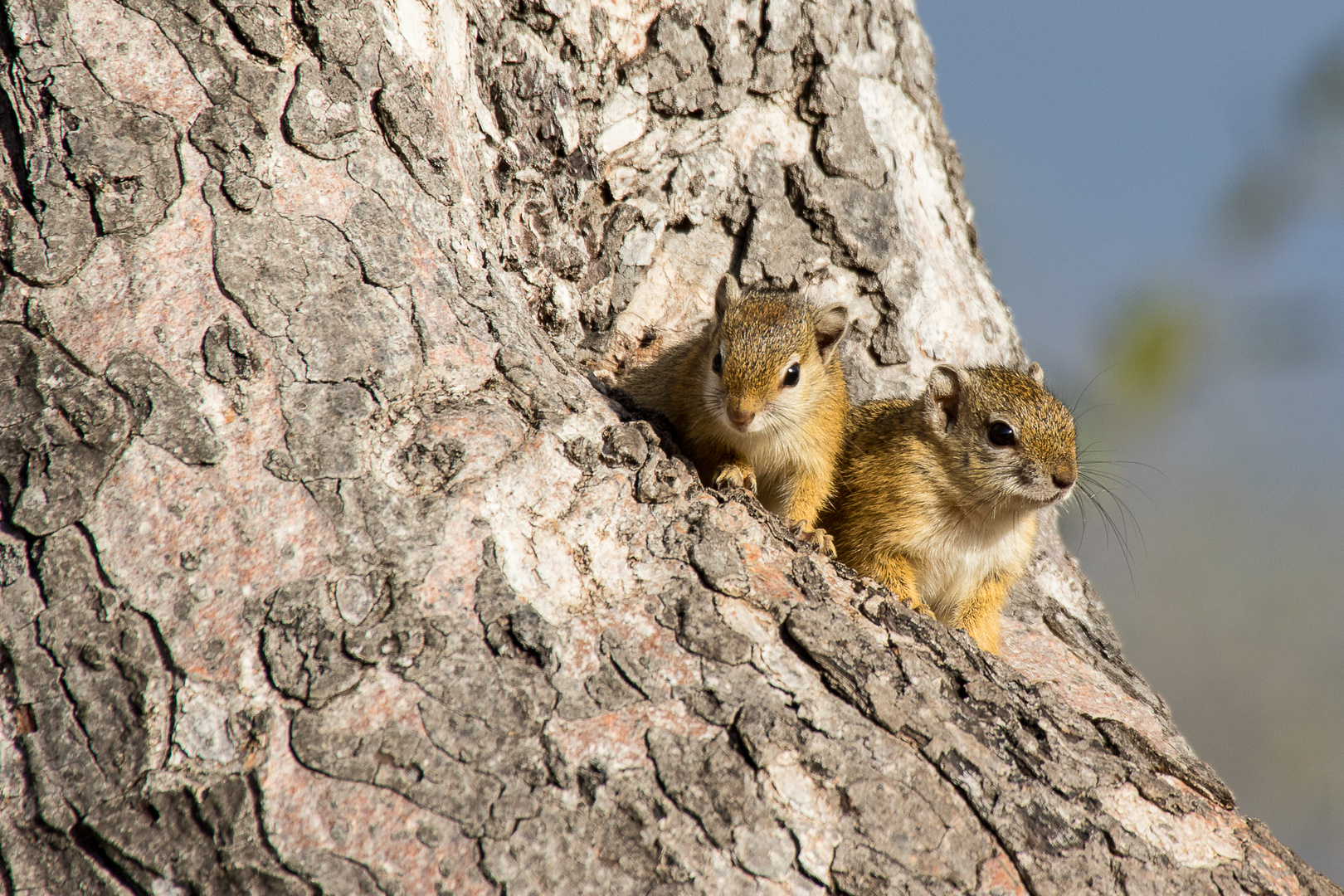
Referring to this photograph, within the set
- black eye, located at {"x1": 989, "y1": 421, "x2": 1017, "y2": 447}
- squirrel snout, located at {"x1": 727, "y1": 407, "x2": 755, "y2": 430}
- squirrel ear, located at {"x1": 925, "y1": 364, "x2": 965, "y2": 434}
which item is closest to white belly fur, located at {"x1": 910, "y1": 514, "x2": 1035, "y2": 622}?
black eye, located at {"x1": 989, "y1": 421, "x2": 1017, "y2": 447}

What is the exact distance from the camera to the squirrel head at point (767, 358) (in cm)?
504

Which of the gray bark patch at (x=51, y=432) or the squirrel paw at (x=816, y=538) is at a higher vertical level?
the squirrel paw at (x=816, y=538)

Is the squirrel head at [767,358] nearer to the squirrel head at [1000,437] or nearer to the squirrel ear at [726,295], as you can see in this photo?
the squirrel ear at [726,295]

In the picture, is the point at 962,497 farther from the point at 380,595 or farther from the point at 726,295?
the point at 380,595

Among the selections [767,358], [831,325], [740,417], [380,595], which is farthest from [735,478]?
[380,595]

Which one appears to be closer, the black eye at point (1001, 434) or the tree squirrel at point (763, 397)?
the tree squirrel at point (763, 397)

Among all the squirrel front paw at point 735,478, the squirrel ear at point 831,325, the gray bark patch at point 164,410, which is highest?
the squirrel ear at point 831,325

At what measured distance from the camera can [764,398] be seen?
5.07 m

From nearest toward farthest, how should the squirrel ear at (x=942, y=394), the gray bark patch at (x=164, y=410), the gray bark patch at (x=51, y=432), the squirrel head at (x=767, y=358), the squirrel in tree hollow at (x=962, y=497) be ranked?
the gray bark patch at (x=51, y=432) < the gray bark patch at (x=164, y=410) < the squirrel head at (x=767, y=358) < the squirrel in tree hollow at (x=962, y=497) < the squirrel ear at (x=942, y=394)

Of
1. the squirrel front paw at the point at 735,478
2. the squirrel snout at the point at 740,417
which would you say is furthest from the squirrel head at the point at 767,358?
the squirrel front paw at the point at 735,478

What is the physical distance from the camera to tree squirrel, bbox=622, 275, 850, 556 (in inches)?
201

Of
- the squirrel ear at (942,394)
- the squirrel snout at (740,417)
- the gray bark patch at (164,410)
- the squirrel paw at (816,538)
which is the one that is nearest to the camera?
the gray bark patch at (164,410)

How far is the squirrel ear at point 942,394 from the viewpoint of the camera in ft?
17.9

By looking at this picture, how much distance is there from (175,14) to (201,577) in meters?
2.22
